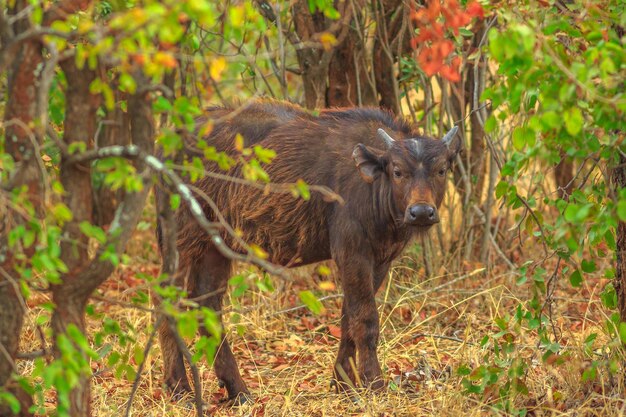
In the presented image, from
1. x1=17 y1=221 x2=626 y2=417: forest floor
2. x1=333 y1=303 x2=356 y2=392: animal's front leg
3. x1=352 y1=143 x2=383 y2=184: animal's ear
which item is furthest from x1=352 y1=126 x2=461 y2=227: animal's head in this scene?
x1=333 y1=303 x2=356 y2=392: animal's front leg

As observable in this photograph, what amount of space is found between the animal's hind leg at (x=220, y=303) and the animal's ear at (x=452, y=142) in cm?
173

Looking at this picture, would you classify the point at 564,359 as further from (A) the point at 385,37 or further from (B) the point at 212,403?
(A) the point at 385,37

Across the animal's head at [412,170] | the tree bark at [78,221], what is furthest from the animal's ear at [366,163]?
the tree bark at [78,221]

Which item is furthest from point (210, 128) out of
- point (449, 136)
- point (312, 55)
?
point (312, 55)

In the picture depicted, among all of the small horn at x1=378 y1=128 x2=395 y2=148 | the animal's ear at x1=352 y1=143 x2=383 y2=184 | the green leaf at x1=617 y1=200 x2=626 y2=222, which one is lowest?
the green leaf at x1=617 y1=200 x2=626 y2=222

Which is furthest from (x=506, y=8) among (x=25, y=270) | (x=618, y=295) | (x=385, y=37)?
(x=385, y=37)

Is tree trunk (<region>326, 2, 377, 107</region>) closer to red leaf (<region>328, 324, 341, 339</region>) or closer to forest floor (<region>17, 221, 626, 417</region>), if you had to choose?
forest floor (<region>17, 221, 626, 417</region>)

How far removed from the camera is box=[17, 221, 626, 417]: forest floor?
5652 millimetres

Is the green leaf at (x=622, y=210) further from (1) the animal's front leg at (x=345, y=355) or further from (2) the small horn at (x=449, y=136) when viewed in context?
(1) the animal's front leg at (x=345, y=355)

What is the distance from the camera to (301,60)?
847cm

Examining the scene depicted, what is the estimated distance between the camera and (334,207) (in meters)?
6.69

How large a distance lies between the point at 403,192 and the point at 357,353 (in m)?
1.38

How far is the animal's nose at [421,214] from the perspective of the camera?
6059 mm

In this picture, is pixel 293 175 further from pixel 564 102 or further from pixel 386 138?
pixel 564 102
